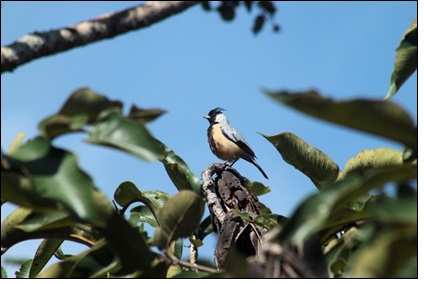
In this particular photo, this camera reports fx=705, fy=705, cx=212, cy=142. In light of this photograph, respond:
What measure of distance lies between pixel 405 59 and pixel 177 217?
74cm

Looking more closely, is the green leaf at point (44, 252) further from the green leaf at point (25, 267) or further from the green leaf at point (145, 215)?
the green leaf at point (145, 215)

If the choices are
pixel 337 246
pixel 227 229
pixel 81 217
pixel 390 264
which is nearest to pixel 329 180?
pixel 227 229

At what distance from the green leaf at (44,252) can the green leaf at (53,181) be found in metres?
1.06

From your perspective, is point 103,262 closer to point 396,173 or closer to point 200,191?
point 396,173

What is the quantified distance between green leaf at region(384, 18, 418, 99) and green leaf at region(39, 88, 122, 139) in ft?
2.60

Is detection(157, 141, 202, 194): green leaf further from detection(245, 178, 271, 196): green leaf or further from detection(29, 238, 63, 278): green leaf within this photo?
detection(29, 238, 63, 278): green leaf

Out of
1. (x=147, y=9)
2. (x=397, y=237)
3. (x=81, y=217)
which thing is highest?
(x=147, y=9)

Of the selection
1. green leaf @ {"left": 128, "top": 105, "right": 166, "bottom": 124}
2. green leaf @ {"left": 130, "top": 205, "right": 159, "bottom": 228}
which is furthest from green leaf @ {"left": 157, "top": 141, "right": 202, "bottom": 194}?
green leaf @ {"left": 128, "top": 105, "right": 166, "bottom": 124}

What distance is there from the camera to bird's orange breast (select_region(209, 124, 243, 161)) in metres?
10.0

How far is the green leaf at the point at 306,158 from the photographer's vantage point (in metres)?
3.20

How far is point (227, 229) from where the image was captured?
9.41 ft

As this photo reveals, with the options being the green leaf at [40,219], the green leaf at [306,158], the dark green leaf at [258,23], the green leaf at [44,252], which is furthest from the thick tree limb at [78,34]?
the green leaf at [306,158]

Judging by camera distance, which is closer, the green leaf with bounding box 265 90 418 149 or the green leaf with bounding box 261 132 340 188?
the green leaf with bounding box 265 90 418 149
